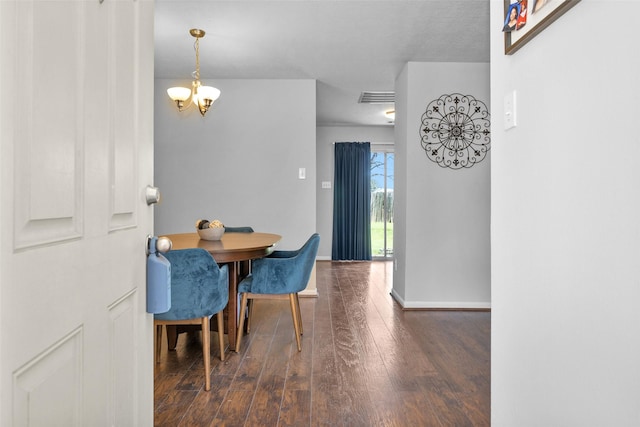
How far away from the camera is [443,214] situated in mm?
4223

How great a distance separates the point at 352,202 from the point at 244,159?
10.8 ft

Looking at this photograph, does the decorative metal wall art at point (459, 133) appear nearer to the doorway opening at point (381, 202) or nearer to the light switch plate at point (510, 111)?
the light switch plate at point (510, 111)

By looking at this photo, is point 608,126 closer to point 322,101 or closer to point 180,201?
point 180,201

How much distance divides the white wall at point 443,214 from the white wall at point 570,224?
9.08 ft

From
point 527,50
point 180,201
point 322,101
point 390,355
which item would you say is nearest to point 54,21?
point 527,50

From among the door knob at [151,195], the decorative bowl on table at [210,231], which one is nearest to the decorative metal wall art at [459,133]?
the decorative bowl on table at [210,231]

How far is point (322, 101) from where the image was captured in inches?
231

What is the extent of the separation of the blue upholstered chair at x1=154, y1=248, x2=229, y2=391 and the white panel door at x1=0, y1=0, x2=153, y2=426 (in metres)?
1.22

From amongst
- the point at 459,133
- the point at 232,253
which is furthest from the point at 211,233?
the point at 459,133

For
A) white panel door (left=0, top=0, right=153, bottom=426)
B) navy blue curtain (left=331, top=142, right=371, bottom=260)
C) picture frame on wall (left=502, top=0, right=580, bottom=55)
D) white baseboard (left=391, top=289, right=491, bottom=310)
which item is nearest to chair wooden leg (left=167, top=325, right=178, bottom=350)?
white panel door (left=0, top=0, right=153, bottom=426)

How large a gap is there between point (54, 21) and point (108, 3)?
238mm

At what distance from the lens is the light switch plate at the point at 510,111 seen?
1313mm

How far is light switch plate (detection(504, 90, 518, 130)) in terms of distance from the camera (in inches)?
51.7

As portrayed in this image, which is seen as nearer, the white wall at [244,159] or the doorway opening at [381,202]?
the white wall at [244,159]
